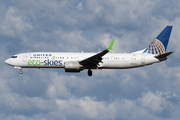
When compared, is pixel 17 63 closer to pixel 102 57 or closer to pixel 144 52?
pixel 102 57

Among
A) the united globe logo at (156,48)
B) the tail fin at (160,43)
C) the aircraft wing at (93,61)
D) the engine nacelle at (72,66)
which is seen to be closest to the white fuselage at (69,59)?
the aircraft wing at (93,61)

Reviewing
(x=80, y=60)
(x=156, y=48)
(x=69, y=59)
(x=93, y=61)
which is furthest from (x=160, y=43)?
(x=69, y=59)

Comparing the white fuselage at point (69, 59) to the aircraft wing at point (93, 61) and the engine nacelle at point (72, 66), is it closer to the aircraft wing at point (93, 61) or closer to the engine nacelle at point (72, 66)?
the aircraft wing at point (93, 61)

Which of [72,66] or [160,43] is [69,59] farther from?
[160,43]

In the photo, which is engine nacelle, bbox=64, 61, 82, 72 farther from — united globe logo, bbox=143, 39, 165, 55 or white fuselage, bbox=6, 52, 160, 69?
united globe logo, bbox=143, 39, 165, 55

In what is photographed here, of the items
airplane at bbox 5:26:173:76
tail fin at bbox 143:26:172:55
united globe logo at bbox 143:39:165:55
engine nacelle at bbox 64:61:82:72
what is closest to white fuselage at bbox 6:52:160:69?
airplane at bbox 5:26:173:76

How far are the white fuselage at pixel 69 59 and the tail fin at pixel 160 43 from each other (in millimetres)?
2648

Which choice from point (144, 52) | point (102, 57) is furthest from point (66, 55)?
point (144, 52)

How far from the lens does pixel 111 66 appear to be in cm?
5222

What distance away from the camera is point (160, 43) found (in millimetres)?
55594

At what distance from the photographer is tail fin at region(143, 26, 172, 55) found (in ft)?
181

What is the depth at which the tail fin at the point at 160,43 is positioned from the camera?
55.2 metres

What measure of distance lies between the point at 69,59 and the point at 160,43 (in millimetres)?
17204

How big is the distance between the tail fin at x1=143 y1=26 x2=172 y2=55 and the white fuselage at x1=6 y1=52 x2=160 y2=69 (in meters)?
2.65
